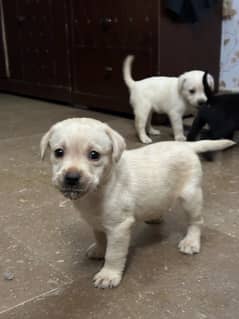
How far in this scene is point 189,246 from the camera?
146 centimetres

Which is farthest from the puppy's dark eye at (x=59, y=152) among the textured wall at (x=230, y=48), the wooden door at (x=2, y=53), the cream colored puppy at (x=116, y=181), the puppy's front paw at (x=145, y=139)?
the wooden door at (x=2, y=53)

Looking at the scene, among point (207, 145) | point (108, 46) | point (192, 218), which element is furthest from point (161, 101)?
point (192, 218)

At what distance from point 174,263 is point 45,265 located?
41 cm

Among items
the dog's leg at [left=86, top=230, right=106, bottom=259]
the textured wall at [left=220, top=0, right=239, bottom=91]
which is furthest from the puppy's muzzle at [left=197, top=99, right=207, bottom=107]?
the dog's leg at [left=86, top=230, right=106, bottom=259]

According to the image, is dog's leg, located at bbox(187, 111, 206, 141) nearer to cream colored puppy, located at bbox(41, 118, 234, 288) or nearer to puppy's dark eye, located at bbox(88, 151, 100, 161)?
cream colored puppy, located at bbox(41, 118, 234, 288)

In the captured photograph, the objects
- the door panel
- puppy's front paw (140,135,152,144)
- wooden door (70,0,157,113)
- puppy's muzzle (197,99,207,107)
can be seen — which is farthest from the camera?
the door panel

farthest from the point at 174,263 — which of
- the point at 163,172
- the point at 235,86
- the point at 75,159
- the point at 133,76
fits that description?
the point at 235,86

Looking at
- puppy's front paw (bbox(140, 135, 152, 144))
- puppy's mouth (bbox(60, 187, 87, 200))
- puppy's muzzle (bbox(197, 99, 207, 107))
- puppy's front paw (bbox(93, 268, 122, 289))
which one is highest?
puppy's mouth (bbox(60, 187, 87, 200))

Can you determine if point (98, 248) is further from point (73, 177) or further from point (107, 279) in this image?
point (73, 177)

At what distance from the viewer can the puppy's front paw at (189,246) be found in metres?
1.45

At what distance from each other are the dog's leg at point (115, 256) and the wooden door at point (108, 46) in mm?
2095

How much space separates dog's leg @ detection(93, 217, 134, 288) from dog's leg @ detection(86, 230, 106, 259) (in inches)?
5.0

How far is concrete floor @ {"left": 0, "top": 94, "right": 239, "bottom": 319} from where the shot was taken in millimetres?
1185

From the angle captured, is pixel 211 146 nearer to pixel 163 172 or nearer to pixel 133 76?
pixel 163 172
